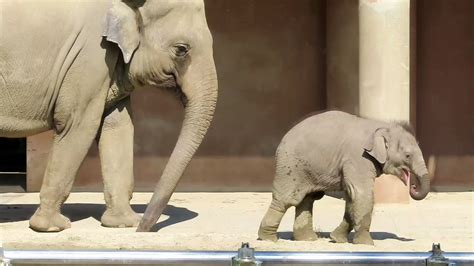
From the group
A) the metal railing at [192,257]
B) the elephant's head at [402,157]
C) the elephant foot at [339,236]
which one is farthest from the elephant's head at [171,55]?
the metal railing at [192,257]

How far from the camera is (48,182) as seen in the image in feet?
31.7

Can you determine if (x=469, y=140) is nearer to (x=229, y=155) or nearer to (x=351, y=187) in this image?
(x=229, y=155)

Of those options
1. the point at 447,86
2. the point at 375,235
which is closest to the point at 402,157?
the point at 375,235

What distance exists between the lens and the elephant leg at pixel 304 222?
345 inches

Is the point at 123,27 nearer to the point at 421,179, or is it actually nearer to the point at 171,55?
the point at 171,55

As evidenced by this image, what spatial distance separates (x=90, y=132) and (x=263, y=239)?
2.06 meters

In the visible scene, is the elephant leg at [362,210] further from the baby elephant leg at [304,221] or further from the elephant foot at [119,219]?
the elephant foot at [119,219]

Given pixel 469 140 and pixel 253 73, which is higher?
pixel 253 73

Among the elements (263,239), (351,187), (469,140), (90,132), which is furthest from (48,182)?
(469,140)

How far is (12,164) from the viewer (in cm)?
1900

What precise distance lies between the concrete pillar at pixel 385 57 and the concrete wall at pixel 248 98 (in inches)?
78.1

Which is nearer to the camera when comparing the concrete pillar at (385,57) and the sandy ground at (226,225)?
the sandy ground at (226,225)

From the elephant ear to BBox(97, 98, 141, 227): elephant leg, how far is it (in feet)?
3.14

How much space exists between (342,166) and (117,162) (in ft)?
8.80
